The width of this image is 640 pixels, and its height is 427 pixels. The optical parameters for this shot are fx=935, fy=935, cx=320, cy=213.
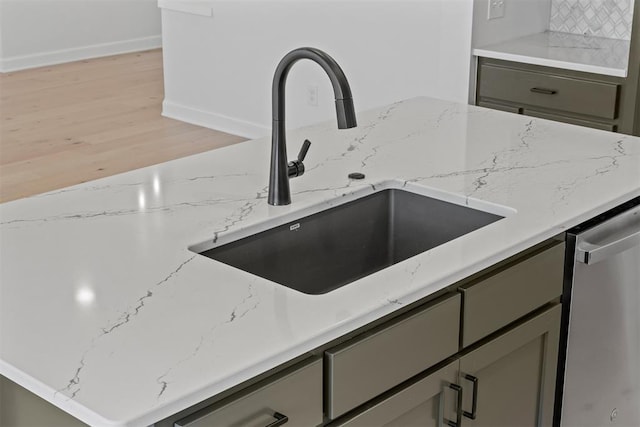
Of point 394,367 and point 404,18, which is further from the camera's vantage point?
point 404,18

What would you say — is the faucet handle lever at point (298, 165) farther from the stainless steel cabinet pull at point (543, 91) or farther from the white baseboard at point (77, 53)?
the white baseboard at point (77, 53)

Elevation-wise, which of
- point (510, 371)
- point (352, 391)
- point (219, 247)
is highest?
point (219, 247)

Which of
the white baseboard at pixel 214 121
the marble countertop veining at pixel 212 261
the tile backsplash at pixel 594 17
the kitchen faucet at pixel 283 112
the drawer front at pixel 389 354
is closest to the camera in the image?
the marble countertop veining at pixel 212 261

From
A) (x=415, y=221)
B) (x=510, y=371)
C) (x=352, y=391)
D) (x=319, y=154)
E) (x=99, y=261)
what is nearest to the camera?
(x=352, y=391)

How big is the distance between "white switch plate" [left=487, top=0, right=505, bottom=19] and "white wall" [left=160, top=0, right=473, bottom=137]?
130 millimetres

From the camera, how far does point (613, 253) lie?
7.23 ft

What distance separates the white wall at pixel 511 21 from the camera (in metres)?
4.02

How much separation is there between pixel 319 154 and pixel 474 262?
80 centimetres

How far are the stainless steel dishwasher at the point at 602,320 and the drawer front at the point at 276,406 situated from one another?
0.83 m

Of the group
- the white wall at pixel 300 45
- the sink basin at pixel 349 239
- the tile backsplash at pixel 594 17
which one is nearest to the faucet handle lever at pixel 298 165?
the sink basin at pixel 349 239

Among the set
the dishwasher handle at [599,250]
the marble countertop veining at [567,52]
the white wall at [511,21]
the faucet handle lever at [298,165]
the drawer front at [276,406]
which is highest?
the white wall at [511,21]

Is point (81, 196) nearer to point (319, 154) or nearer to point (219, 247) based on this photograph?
point (219, 247)

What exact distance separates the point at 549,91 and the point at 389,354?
93.6 inches

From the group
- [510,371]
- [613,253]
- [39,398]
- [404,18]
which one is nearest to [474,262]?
[510,371]
